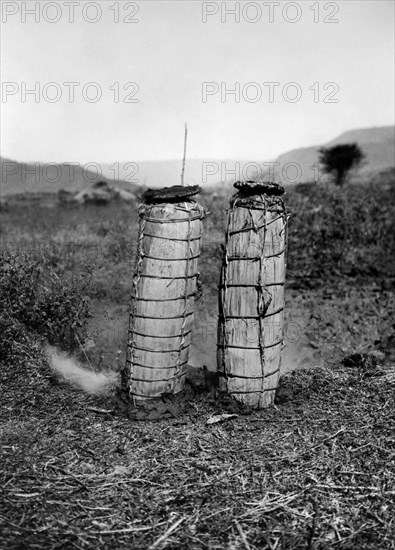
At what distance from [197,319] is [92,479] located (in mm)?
3498

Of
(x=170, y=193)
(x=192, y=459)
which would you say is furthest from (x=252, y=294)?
(x=192, y=459)

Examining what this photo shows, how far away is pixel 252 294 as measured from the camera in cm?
391

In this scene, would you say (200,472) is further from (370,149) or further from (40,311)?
(370,149)

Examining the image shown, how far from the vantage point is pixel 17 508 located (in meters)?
2.88

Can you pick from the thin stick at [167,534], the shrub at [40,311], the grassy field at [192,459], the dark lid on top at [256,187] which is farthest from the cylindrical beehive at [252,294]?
the shrub at [40,311]

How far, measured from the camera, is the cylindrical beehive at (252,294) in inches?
153

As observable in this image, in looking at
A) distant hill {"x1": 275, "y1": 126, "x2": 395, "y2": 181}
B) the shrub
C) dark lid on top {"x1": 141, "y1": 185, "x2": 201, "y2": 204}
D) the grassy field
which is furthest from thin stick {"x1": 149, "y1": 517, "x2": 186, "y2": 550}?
distant hill {"x1": 275, "y1": 126, "x2": 395, "y2": 181}

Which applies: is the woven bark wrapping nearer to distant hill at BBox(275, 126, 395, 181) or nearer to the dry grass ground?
the dry grass ground

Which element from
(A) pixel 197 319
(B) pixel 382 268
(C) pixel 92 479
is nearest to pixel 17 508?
(C) pixel 92 479

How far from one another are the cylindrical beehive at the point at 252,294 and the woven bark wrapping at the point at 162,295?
0.23m

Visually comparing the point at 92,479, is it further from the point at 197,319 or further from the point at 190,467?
the point at 197,319

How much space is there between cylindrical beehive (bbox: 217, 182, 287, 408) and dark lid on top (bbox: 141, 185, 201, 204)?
0.93ft

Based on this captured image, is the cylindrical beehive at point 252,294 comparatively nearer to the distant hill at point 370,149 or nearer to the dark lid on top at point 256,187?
the dark lid on top at point 256,187

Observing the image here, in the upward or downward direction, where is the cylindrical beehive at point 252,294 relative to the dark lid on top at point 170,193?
downward
